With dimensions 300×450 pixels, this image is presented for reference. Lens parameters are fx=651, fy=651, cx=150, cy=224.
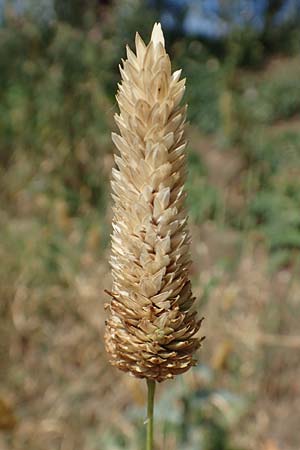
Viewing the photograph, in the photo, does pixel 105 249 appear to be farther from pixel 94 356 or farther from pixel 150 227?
pixel 150 227

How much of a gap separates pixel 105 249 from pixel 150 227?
344cm

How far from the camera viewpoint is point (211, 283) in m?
2.64

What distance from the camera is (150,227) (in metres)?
0.78

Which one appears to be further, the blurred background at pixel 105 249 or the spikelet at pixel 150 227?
the blurred background at pixel 105 249

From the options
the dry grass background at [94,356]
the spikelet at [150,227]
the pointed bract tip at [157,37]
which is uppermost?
the pointed bract tip at [157,37]

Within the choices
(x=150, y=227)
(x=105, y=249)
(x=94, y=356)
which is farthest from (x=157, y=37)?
(x=105, y=249)

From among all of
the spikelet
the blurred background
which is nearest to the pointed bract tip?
the spikelet

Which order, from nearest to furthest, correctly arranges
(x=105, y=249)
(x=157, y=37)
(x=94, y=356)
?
(x=157, y=37) < (x=94, y=356) < (x=105, y=249)

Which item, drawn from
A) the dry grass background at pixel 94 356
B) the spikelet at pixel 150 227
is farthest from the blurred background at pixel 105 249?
the spikelet at pixel 150 227

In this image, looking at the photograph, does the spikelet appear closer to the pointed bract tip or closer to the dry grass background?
the pointed bract tip

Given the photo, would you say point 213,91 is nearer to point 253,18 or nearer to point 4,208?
point 253,18

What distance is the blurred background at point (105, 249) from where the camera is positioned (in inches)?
114

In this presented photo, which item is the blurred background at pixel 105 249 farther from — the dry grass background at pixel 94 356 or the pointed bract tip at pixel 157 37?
the pointed bract tip at pixel 157 37

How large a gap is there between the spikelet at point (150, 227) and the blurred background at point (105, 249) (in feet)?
3.33
